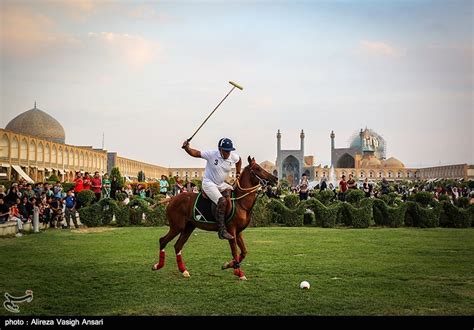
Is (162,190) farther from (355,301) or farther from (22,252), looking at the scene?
(355,301)

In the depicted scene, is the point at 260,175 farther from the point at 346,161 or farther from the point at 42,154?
the point at 346,161

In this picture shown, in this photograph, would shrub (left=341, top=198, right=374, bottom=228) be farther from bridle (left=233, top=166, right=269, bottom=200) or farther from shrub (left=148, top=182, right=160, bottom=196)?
shrub (left=148, top=182, right=160, bottom=196)

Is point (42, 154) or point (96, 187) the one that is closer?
point (96, 187)

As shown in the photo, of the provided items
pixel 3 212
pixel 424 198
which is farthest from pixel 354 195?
pixel 3 212

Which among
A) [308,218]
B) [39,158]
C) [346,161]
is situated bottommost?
[308,218]

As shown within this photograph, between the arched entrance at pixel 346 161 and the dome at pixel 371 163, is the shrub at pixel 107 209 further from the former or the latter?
the dome at pixel 371 163

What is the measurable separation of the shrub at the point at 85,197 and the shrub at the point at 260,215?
4.77 metres

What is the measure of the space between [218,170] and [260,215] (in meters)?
8.25

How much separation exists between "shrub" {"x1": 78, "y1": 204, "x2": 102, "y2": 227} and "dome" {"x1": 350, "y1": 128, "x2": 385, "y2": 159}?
298 feet

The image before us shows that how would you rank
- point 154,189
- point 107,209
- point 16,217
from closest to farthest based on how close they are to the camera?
point 16,217
point 107,209
point 154,189

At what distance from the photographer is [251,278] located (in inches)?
245

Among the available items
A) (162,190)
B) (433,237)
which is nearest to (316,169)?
(162,190)
